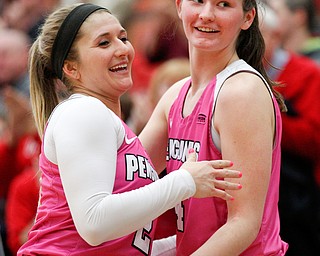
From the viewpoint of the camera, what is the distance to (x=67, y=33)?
12.3 ft

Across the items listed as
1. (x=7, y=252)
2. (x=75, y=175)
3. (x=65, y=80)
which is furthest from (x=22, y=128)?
(x=75, y=175)

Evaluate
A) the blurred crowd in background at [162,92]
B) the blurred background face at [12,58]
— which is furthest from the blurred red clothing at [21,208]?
the blurred background face at [12,58]

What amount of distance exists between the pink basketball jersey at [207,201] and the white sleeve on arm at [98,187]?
12.6 inches

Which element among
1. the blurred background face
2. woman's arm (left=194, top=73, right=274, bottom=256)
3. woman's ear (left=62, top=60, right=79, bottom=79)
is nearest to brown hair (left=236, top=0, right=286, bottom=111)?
woman's arm (left=194, top=73, right=274, bottom=256)

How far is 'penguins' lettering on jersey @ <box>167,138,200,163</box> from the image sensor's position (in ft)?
12.6

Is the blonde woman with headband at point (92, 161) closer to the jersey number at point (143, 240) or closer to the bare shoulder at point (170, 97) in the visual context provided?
the jersey number at point (143, 240)

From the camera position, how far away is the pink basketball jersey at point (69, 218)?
11.9 ft

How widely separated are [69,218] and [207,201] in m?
0.57

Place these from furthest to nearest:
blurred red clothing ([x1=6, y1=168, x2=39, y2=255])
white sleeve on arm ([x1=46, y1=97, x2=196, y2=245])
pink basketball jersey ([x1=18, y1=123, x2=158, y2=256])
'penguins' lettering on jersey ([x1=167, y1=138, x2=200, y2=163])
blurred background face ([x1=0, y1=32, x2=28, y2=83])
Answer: blurred background face ([x1=0, y1=32, x2=28, y2=83]) → blurred red clothing ([x1=6, y1=168, x2=39, y2=255]) → 'penguins' lettering on jersey ([x1=167, y1=138, x2=200, y2=163]) → pink basketball jersey ([x1=18, y1=123, x2=158, y2=256]) → white sleeve on arm ([x1=46, y1=97, x2=196, y2=245])

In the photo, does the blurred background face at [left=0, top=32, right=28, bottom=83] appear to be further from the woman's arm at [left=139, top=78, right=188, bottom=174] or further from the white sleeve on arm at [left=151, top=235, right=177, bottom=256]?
the white sleeve on arm at [left=151, top=235, right=177, bottom=256]

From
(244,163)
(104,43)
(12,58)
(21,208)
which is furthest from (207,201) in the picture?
(12,58)

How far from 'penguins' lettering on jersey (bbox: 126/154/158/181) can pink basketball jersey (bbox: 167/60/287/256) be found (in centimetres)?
21

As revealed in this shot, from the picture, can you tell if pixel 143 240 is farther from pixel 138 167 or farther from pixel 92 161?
pixel 92 161

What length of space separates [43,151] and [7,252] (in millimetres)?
2968
